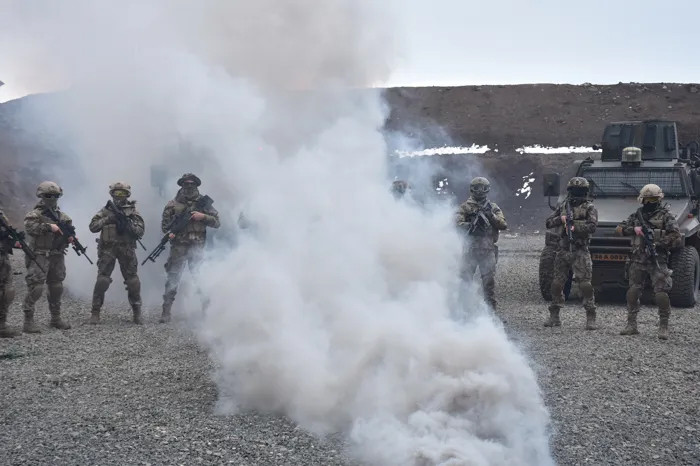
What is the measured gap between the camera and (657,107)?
4997 centimetres

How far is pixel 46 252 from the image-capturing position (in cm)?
1147

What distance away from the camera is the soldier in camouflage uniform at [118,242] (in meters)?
12.0

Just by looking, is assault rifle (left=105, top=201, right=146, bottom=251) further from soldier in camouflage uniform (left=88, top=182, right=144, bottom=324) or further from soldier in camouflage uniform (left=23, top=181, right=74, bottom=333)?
soldier in camouflage uniform (left=23, top=181, right=74, bottom=333)

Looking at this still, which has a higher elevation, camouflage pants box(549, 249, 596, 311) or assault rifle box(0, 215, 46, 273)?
assault rifle box(0, 215, 46, 273)

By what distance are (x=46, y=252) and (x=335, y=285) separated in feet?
19.4

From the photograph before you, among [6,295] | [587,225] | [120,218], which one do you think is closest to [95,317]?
[120,218]

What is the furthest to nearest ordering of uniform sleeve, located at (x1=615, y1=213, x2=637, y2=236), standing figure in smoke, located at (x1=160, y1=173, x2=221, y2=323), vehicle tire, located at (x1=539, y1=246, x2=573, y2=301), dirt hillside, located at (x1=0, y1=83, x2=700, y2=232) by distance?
dirt hillside, located at (x1=0, y1=83, x2=700, y2=232) → vehicle tire, located at (x1=539, y1=246, x2=573, y2=301) → standing figure in smoke, located at (x1=160, y1=173, x2=221, y2=323) → uniform sleeve, located at (x1=615, y1=213, x2=637, y2=236)

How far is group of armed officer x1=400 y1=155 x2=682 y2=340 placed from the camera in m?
10.8

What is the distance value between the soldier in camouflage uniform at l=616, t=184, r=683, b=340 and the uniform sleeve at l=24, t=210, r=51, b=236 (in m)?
7.54

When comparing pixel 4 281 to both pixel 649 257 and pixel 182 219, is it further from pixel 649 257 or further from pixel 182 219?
pixel 649 257

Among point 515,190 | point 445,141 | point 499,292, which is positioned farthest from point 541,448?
point 445,141

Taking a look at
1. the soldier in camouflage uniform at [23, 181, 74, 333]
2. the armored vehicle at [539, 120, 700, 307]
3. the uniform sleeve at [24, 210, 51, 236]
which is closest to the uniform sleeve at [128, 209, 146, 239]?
the soldier in camouflage uniform at [23, 181, 74, 333]

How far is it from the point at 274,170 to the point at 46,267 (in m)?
3.92

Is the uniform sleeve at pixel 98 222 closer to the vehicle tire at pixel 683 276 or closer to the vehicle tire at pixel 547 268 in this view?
the vehicle tire at pixel 547 268
